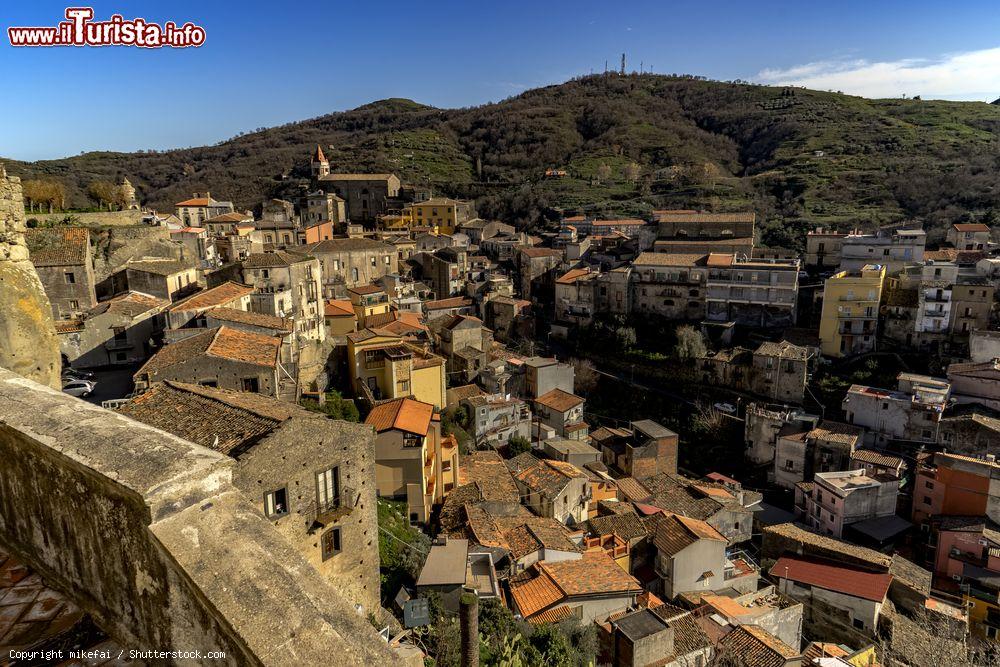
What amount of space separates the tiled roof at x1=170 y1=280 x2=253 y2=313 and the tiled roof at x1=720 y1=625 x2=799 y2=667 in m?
18.9

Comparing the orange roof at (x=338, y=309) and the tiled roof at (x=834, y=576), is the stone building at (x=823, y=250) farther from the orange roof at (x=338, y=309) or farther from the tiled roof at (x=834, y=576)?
the orange roof at (x=338, y=309)

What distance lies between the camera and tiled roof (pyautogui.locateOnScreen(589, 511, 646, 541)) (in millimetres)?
21047

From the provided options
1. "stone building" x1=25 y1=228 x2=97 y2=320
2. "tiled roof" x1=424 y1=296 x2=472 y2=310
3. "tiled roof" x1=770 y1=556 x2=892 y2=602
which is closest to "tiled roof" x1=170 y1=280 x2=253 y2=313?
"stone building" x1=25 y1=228 x2=97 y2=320

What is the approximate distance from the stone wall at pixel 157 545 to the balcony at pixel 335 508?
7289 mm

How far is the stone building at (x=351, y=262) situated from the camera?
1467 inches

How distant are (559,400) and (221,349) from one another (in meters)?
18.9

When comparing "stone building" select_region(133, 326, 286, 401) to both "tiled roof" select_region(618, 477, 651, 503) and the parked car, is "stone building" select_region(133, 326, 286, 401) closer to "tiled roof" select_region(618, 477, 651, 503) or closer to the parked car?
the parked car

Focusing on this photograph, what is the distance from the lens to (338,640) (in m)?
2.33

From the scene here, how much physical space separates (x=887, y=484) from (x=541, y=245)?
35.3 m

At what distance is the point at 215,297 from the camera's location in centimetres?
2184

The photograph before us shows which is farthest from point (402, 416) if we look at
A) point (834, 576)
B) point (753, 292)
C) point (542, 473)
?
point (753, 292)

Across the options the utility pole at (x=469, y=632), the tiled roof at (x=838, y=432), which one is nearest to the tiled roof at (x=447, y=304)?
the tiled roof at (x=838, y=432)

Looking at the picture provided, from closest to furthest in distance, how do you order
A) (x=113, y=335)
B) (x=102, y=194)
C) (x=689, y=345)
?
(x=113, y=335), (x=689, y=345), (x=102, y=194)

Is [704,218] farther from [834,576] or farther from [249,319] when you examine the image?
[249,319]
